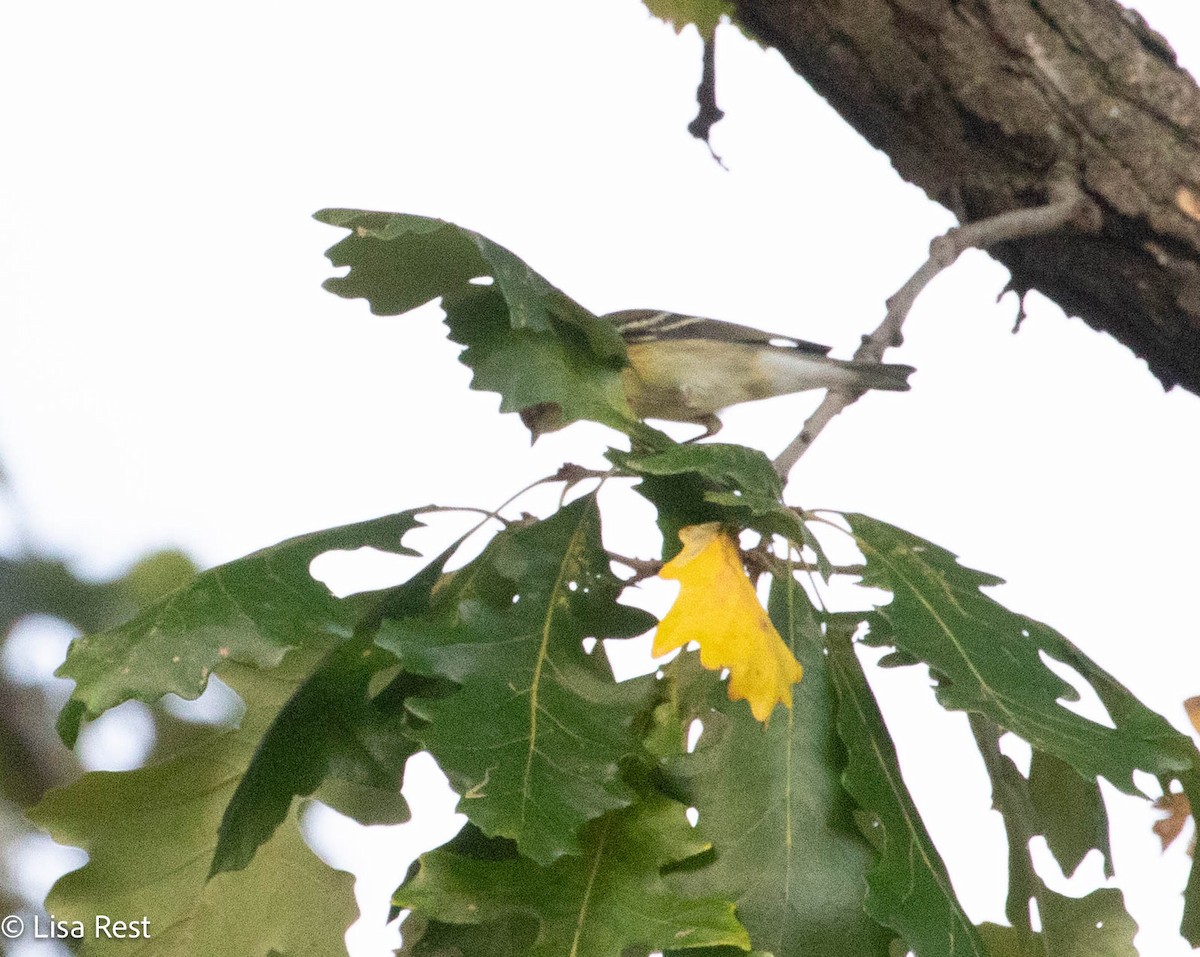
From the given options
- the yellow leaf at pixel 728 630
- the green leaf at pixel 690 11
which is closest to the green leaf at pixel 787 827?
the yellow leaf at pixel 728 630

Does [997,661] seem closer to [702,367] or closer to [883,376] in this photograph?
[883,376]

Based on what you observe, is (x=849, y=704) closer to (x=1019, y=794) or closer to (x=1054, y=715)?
(x=1054, y=715)

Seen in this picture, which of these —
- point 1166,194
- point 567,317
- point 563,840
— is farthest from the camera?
point 1166,194

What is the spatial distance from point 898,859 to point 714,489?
456 mm

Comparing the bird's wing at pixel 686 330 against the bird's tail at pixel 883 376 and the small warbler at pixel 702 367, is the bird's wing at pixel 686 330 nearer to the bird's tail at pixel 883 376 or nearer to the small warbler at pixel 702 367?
the small warbler at pixel 702 367

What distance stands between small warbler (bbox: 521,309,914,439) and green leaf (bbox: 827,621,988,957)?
159 cm

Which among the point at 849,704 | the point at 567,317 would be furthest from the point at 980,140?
the point at 849,704

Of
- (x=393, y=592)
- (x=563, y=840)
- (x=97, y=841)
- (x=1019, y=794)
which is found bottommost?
(x=1019, y=794)

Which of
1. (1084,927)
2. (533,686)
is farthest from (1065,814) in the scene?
(533,686)

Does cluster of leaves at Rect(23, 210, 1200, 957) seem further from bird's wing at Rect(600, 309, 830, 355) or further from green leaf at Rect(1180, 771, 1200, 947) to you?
bird's wing at Rect(600, 309, 830, 355)

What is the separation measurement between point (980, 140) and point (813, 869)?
1.36 m

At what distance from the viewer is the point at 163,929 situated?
185 cm

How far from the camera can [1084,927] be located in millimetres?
1938

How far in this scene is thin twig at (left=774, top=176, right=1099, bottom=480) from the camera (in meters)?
1.96
